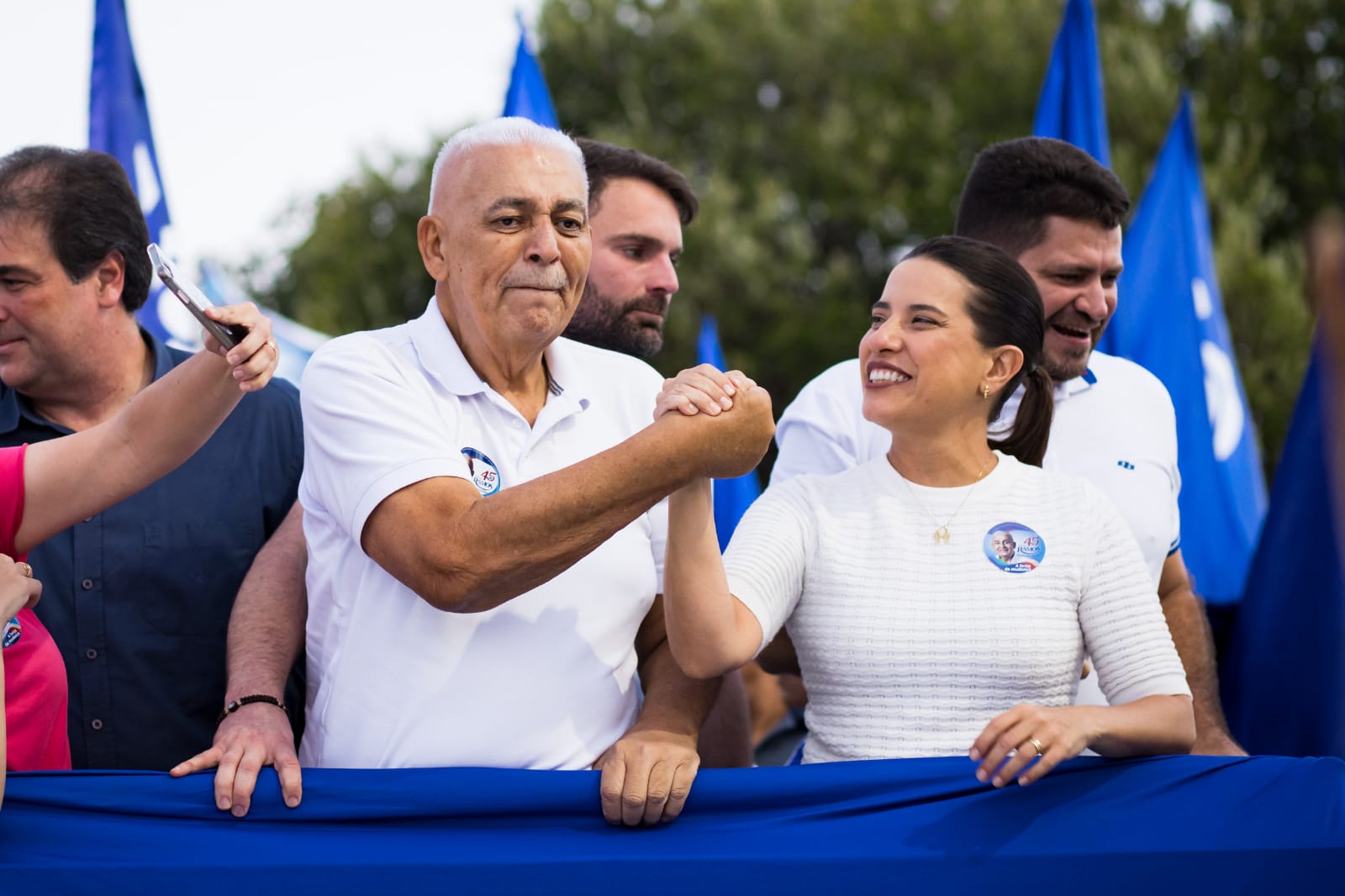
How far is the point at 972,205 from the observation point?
13.7 ft

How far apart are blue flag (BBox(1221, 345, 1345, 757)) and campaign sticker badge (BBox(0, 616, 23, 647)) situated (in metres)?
3.64

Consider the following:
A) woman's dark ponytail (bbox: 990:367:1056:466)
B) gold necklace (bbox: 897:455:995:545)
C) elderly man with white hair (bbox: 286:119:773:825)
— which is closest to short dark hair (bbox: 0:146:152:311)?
elderly man with white hair (bbox: 286:119:773:825)

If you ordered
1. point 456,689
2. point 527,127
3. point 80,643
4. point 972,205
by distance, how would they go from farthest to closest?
point 972,205
point 80,643
point 527,127
point 456,689

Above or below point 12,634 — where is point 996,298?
above

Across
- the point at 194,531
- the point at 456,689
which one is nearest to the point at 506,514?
the point at 456,689

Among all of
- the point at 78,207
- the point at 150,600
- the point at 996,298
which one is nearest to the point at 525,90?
the point at 78,207

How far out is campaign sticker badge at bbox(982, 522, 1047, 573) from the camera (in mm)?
2824

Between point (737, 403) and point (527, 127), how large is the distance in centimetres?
84

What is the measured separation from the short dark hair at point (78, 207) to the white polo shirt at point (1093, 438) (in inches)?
65.0

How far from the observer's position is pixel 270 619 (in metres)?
3.03

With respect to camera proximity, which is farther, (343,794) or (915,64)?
(915,64)

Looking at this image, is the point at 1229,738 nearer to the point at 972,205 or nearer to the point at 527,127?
the point at 972,205

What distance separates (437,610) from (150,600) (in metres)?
1.08

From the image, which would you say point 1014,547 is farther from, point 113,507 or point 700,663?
point 113,507
